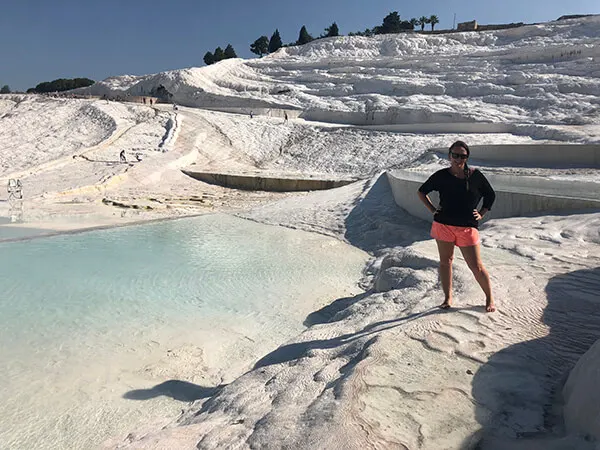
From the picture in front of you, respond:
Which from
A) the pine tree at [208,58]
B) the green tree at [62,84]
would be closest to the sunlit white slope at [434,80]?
the green tree at [62,84]

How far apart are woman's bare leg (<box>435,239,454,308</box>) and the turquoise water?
5.13ft

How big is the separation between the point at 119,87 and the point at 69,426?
32.4 metres

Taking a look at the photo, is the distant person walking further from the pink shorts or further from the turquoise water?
the turquoise water

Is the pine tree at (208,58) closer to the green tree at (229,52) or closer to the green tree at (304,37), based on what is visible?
the green tree at (229,52)

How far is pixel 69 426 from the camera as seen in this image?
9.54 feet

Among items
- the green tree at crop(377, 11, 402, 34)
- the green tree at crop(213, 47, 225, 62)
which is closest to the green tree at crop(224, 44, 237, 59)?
the green tree at crop(213, 47, 225, 62)

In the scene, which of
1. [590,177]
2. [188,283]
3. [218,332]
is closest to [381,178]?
[590,177]

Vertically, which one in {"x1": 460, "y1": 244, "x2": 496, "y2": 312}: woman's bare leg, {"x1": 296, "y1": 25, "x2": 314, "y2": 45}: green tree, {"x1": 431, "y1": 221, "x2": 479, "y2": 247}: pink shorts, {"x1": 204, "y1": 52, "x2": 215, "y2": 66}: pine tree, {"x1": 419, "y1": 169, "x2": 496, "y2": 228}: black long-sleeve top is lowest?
{"x1": 460, "y1": 244, "x2": 496, "y2": 312}: woman's bare leg

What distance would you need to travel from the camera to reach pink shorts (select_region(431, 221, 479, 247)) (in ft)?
9.70

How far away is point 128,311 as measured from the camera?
4.68 m

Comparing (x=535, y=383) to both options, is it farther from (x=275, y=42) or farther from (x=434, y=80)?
(x=275, y=42)

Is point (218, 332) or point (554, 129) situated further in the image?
point (554, 129)

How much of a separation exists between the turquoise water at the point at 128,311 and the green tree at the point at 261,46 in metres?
50.5

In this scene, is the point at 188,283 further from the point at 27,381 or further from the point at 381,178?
the point at 381,178
